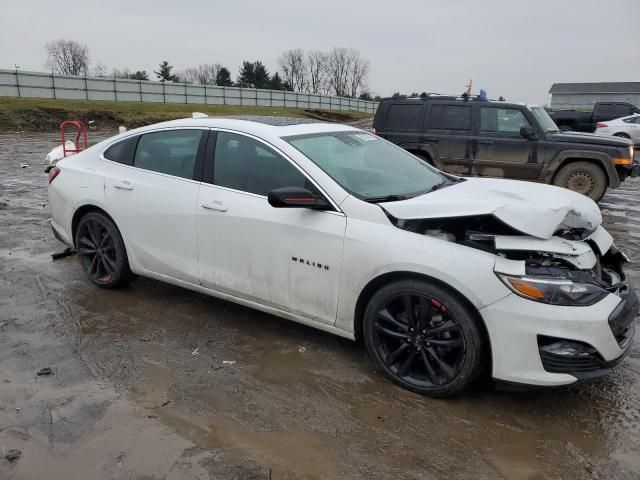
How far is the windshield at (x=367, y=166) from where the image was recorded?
366cm

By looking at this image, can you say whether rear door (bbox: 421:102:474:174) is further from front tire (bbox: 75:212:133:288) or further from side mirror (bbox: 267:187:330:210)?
side mirror (bbox: 267:187:330:210)

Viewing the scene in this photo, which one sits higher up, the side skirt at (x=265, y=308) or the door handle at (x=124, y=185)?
the door handle at (x=124, y=185)

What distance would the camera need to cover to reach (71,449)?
8.89 feet

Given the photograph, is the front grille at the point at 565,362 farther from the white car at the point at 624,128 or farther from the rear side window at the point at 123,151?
the white car at the point at 624,128

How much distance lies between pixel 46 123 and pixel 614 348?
32739 mm

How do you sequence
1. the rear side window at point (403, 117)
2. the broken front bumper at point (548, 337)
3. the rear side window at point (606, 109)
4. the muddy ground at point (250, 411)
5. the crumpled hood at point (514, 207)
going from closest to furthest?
1. the muddy ground at point (250, 411)
2. the broken front bumper at point (548, 337)
3. the crumpled hood at point (514, 207)
4. the rear side window at point (403, 117)
5. the rear side window at point (606, 109)

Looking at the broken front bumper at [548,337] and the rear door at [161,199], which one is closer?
the broken front bumper at [548,337]

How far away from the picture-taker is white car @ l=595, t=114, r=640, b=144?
826 inches

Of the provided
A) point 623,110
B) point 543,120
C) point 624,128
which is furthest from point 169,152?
point 623,110

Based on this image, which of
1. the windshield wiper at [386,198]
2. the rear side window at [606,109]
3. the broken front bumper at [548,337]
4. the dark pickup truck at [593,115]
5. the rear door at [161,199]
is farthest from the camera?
the rear side window at [606,109]

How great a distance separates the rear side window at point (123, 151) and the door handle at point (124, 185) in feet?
0.66

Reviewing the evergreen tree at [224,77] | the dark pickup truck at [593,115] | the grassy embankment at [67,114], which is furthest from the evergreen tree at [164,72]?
the dark pickup truck at [593,115]

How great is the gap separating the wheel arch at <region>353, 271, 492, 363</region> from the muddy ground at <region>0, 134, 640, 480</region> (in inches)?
15.2

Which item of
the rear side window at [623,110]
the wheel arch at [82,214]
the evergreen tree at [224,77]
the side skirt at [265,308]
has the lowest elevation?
the side skirt at [265,308]
